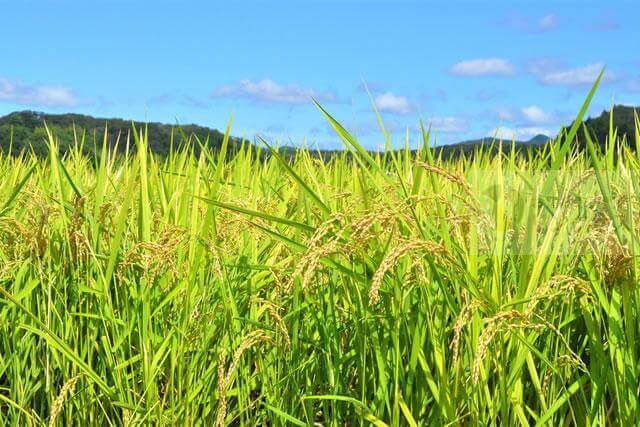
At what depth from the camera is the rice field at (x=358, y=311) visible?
5.03ft

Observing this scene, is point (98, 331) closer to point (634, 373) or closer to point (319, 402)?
point (319, 402)

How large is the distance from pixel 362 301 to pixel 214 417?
22.7 inches

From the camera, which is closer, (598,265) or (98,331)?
(598,265)

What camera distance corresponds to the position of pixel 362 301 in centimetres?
164

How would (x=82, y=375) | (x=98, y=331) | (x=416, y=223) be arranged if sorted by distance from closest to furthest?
(x=416, y=223) < (x=82, y=375) < (x=98, y=331)

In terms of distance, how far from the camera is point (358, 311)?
5.43 feet

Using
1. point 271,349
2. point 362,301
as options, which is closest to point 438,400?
point 362,301

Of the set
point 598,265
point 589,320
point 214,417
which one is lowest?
point 214,417

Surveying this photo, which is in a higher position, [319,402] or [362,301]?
[362,301]

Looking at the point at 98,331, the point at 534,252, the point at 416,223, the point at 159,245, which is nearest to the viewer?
the point at 416,223

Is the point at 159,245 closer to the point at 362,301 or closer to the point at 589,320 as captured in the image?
the point at 362,301

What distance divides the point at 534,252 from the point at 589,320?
190 mm

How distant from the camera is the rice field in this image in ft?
5.03

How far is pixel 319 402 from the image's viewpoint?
1.95 m
